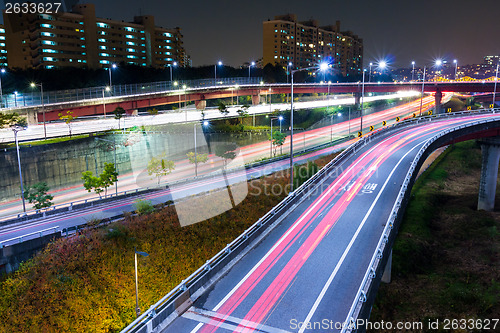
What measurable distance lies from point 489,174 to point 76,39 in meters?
107

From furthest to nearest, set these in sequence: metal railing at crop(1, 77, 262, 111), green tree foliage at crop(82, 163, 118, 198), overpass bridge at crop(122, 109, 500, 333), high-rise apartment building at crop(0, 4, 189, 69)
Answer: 1. high-rise apartment building at crop(0, 4, 189, 69)
2. metal railing at crop(1, 77, 262, 111)
3. green tree foliage at crop(82, 163, 118, 198)
4. overpass bridge at crop(122, 109, 500, 333)

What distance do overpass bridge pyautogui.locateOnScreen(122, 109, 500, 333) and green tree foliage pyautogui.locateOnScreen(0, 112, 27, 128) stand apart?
39.9 metres

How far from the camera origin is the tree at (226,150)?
58531 mm

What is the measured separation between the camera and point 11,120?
47906 mm

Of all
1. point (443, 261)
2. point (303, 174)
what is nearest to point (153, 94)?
point (303, 174)

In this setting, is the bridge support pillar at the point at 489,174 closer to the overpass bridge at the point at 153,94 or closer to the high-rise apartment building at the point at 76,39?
the overpass bridge at the point at 153,94

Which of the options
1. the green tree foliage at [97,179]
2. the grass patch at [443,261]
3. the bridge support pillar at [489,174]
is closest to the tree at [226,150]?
the green tree foliage at [97,179]

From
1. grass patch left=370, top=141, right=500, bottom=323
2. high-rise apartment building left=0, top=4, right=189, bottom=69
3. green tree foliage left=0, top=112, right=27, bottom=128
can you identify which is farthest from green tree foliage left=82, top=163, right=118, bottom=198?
high-rise apartment building left=0, top=4, right=189, bottom=69

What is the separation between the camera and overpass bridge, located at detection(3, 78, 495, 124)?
54.4 meters

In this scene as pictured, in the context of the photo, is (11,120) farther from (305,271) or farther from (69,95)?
(305,271)

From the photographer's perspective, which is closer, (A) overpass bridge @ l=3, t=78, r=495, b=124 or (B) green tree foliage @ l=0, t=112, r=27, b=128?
(B) green tree foliage @ l=0, t=112, r=27, b=128

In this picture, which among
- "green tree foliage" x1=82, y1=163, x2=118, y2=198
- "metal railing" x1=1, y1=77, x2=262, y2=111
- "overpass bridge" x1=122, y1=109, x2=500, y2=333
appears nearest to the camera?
"overpass bridge" x1=122, y1=109, x2=500, y2=333

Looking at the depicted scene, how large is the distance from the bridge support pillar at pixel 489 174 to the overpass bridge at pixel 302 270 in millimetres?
18556

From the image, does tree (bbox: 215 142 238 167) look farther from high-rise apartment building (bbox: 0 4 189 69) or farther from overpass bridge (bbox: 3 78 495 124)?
high-rise apartment building (bbox: 0 4 189 69)
